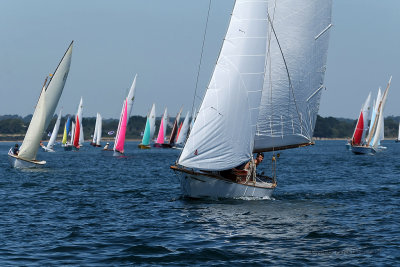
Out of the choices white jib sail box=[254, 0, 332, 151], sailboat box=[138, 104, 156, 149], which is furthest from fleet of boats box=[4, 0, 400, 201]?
sailboat box=[138, 104, 156, 149]

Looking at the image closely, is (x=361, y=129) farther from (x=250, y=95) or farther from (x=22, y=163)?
(x=250, y=95)

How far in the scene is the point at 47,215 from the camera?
27.2 meters

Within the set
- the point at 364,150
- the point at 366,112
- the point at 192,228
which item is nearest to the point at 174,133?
the point at 366,112

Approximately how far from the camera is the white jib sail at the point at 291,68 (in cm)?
3325

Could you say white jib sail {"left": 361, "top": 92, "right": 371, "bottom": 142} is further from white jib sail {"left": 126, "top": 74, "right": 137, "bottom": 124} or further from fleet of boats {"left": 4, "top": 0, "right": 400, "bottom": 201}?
fleet of boats {"left": 4, "top": 0, "right": 400, "bottom": 201}

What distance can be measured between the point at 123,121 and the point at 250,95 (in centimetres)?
5942

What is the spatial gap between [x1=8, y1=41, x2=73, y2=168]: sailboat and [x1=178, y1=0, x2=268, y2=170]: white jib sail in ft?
85.9

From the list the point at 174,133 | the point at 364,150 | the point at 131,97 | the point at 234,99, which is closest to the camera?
the point at 234,99

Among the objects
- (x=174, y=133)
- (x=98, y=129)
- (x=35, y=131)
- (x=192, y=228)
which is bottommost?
(x=192, y=228)

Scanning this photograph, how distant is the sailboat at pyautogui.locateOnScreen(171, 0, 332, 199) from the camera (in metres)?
29.9

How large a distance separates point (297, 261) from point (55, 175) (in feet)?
118

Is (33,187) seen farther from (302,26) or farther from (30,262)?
(30,262)

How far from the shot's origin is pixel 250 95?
30.7 metres

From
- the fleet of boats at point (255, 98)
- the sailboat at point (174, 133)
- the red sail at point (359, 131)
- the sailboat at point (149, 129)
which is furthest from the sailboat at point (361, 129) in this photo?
the fleet of boats at point (255, 98)
